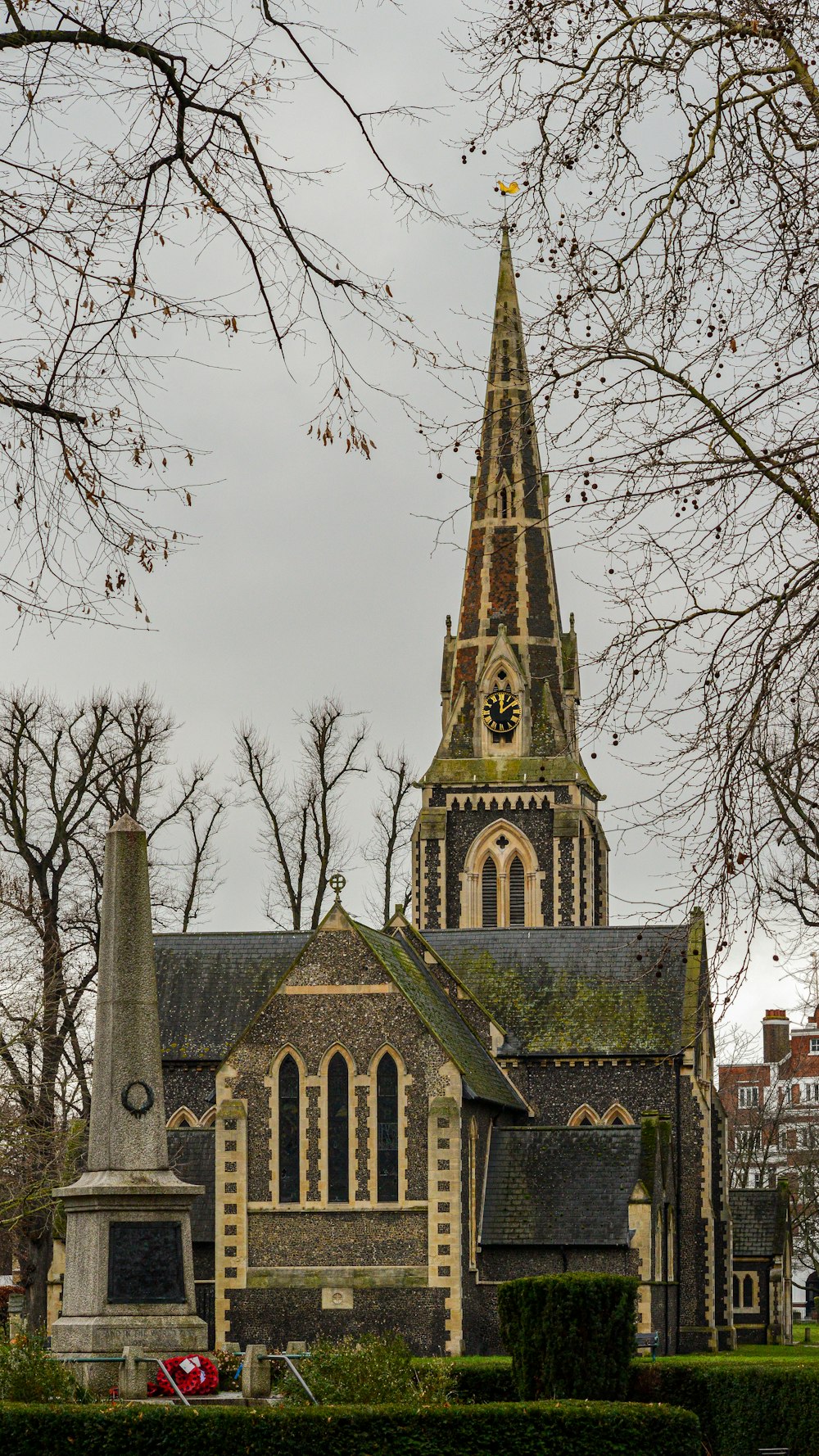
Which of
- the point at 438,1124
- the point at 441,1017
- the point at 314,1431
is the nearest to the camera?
the point at 314,1431

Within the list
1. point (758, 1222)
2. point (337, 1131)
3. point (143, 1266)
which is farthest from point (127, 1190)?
point (758, 1222)

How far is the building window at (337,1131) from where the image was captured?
36.6 m

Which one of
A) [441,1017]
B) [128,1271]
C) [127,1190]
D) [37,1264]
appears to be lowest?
[37,1264]

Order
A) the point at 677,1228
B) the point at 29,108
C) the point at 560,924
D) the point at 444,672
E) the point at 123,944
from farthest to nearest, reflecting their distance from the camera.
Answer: the point at 444,672 → the point at 560,924 → the point at 677,1228 → the point at 123,944 → the point at 29,108

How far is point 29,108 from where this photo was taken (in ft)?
34.4

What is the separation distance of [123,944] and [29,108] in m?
11.3

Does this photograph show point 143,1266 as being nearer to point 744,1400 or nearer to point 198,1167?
point 744,1400

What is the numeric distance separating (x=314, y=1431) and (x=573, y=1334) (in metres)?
3.19

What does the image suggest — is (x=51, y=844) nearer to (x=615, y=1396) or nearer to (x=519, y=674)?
(x=519, y=674)

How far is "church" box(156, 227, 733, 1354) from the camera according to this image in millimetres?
36250

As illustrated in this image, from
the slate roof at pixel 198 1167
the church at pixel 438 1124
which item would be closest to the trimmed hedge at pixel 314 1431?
the church at pixel 438 1124

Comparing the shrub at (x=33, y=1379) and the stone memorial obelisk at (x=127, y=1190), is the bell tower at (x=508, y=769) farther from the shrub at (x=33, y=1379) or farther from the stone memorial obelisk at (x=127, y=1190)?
the shrub at (x=33, y=1379)

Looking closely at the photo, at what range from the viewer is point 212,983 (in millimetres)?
45125

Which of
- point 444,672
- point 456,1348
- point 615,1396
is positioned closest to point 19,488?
point 615,1396
